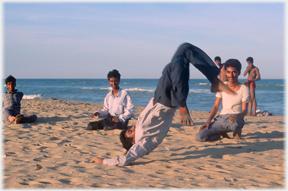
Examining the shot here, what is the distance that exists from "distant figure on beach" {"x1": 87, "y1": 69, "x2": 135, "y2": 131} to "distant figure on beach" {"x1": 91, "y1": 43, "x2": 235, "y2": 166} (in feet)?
6.61

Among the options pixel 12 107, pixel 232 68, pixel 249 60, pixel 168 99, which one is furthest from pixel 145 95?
pixel 168 99

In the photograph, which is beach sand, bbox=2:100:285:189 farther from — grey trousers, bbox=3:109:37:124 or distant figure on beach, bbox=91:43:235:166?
grey trousers, bbox=3:109:37:124

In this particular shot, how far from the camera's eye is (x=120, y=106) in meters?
5.87

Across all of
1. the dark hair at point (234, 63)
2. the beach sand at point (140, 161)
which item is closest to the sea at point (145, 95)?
the beach sand at point (140, 161)

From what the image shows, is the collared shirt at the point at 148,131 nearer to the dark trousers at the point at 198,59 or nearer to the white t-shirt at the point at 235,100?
the dark trousers at the point at 198,59

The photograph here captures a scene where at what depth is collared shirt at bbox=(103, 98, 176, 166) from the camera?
11.1 ft

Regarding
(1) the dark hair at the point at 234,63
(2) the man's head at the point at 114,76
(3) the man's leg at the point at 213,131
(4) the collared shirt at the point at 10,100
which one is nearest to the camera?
(1) the dark hair at the point at 234,63

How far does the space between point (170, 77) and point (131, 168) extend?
1.34m

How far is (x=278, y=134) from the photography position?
5816 millimetres

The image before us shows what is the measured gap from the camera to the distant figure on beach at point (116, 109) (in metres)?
5.78

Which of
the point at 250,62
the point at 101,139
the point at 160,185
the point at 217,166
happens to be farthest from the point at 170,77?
the point at 250,62

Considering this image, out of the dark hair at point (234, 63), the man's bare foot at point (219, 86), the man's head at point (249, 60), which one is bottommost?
the man's bare foot at point (219, 86)

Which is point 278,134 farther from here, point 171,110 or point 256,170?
point 171,110

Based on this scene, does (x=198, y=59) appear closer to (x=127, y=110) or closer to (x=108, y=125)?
(x=127, y=110)
